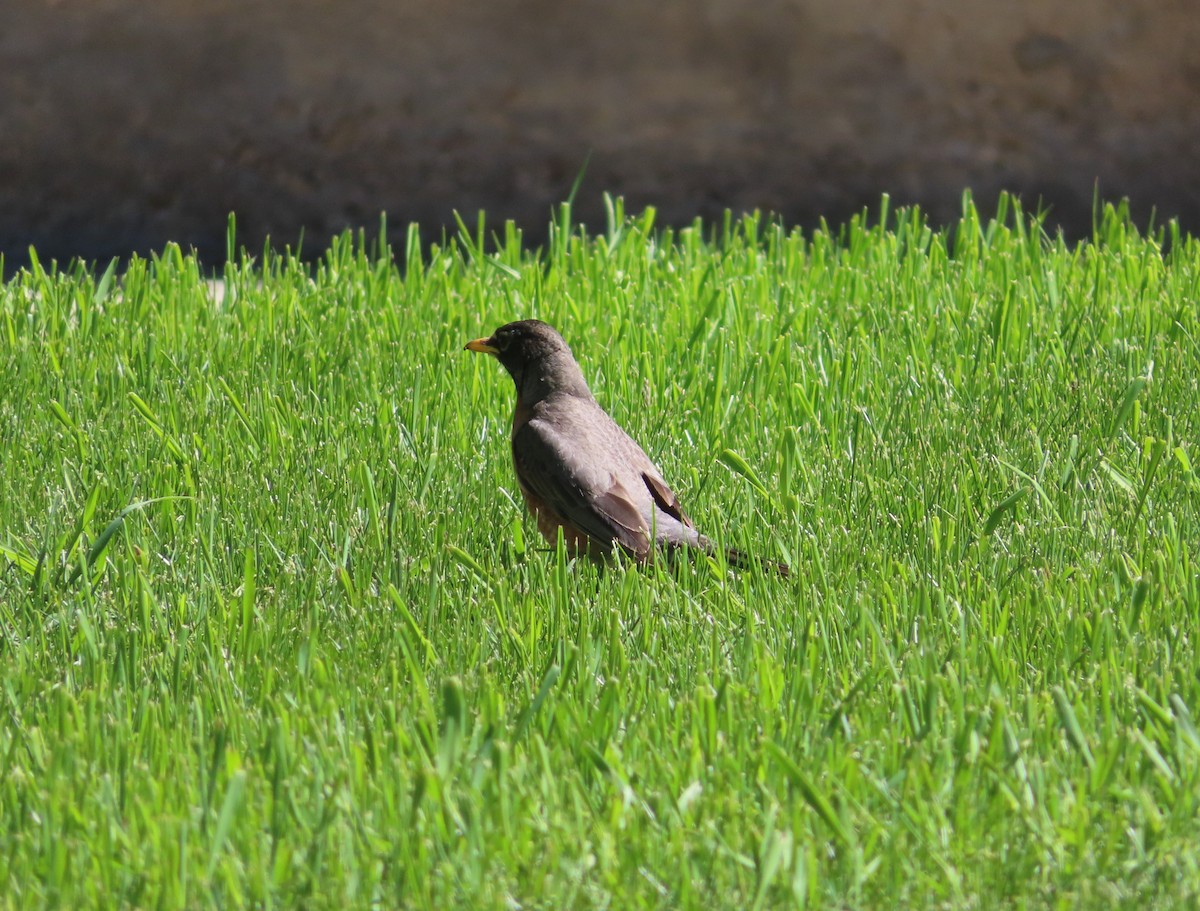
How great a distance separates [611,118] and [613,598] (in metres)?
5.46

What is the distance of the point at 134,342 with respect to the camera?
5.22m

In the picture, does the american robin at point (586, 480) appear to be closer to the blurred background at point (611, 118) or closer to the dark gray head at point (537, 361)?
the dark gray head at point (537, 361)

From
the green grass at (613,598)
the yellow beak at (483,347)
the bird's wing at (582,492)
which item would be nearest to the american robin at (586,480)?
the bird's wing at (582,492)

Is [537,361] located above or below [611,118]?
below

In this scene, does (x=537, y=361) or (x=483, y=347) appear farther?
(x=483, y=347)

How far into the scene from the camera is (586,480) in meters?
3.88

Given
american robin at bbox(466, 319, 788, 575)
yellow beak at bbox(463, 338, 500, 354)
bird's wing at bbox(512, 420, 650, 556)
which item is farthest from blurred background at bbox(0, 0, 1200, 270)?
bird's wing at bbox(512, 420, 650, 556)

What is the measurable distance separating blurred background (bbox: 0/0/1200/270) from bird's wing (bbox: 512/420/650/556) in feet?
15.2

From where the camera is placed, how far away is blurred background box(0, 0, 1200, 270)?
27.8ft

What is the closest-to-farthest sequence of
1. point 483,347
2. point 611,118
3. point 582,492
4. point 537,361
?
point 582,492, point 537,361, point 483,347, point 611,118

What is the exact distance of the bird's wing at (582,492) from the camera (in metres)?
3.81

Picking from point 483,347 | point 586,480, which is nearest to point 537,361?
point 483,347

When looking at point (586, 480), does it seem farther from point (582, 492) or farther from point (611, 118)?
point (611, 118)

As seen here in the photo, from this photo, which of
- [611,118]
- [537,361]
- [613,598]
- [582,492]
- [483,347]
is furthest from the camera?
[611,118]
